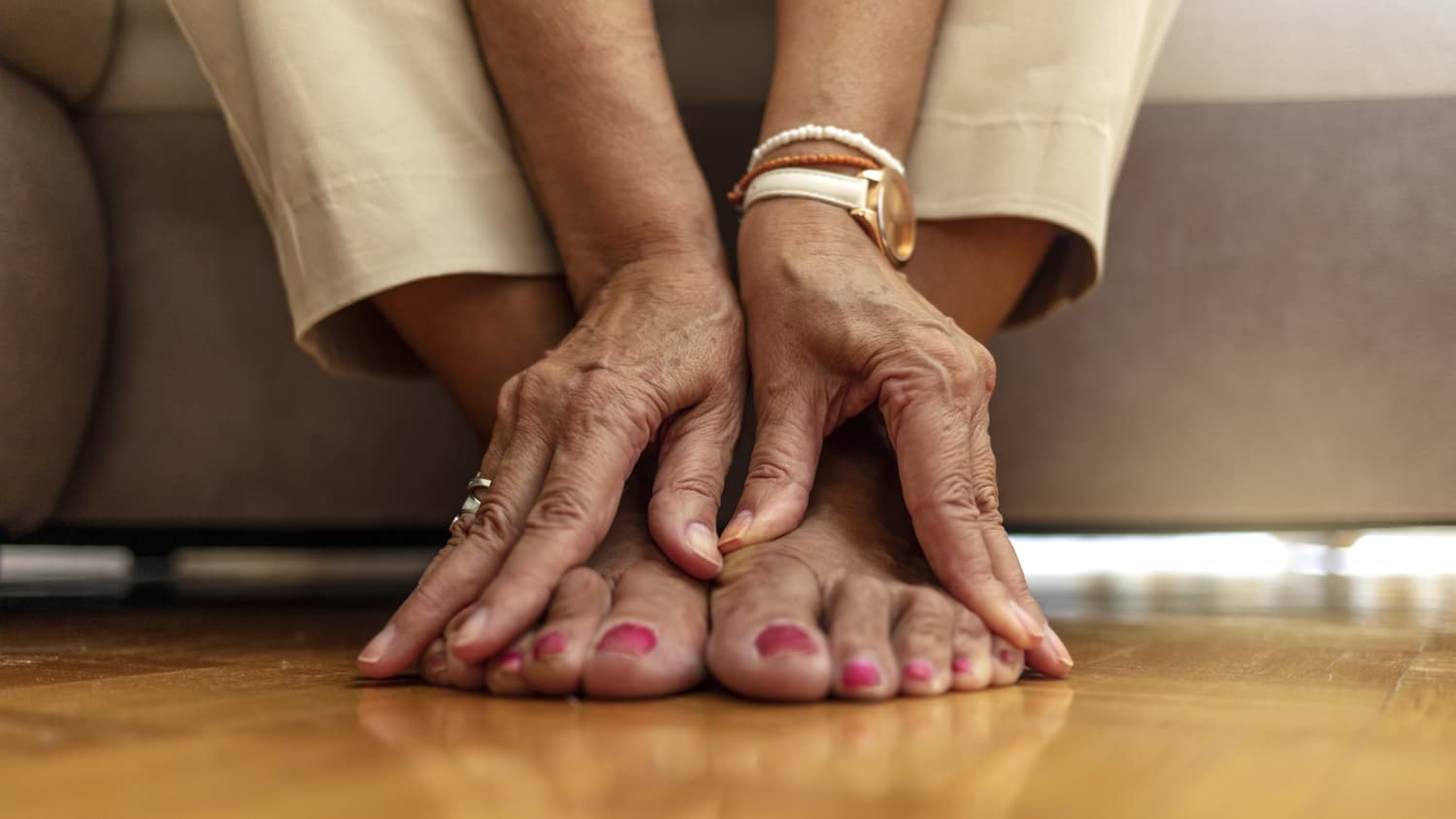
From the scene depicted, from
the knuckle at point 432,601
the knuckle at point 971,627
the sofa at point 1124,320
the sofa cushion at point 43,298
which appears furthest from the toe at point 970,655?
the sofa cushion at point 43,298

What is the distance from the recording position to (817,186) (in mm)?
642

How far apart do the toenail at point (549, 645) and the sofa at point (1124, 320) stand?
0.58 m

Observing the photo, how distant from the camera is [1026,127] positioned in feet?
2.28

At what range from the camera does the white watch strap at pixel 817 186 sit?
64 centimetres

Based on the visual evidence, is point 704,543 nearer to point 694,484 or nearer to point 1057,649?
point 694,484

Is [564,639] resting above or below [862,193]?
A: below

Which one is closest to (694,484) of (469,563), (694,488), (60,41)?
(694,488)

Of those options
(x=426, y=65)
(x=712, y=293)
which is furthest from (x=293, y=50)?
(x=712, y=293)

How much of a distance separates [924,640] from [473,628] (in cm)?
17

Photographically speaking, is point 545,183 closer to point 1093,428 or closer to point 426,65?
point 426,65

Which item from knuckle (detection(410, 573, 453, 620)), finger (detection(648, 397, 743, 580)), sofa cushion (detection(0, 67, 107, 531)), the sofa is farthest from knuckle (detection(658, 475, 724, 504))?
sofa cushion (detection(0, 67, 107, 531))

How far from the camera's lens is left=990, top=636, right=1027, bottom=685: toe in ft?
1.55

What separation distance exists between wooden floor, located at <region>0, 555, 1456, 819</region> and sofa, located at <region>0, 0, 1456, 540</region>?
0.40 meters

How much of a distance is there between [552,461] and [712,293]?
0.48ft
